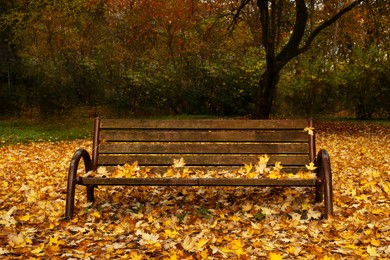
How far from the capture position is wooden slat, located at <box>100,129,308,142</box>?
4.83 meters

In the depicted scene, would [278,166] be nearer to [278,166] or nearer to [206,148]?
[278,166]

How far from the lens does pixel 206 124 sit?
490 centimetres

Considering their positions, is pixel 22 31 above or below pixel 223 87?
above

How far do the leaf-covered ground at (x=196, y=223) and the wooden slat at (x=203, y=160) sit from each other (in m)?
0.46

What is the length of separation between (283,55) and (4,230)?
11376 millimetres

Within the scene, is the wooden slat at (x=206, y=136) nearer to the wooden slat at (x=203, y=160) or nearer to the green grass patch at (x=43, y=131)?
the wooden slat at (x=203, y=160)

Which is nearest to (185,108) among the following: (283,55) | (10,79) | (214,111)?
(214,111)

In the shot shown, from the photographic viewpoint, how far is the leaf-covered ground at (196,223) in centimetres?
363

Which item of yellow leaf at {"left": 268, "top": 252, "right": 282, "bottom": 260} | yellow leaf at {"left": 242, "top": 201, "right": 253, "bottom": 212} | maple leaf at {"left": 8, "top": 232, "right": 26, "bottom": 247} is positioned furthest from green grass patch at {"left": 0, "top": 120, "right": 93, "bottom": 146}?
yellow leaf at {"left": 268, "top": 252, "right": 282, "bottom": 260}

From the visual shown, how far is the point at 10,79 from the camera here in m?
20.0

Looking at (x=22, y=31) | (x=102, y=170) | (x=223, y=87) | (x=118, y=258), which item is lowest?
(x=118, y=258)

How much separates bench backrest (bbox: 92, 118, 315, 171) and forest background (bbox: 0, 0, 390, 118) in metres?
12.4

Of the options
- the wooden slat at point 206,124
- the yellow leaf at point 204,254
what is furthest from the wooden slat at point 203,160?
the yellow leaf at point 204,254

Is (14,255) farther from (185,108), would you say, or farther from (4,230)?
(185,108)
